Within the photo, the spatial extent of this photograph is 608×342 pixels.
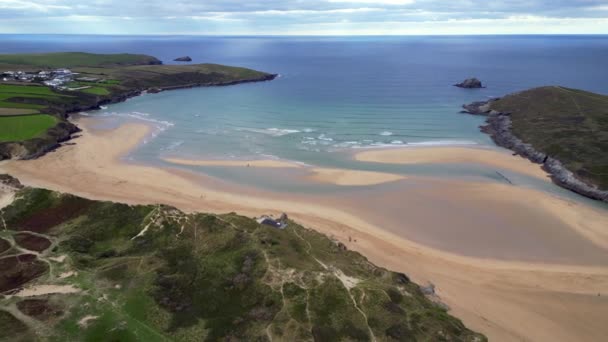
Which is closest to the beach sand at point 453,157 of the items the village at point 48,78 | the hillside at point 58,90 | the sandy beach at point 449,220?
the sandy beach at point 449,220

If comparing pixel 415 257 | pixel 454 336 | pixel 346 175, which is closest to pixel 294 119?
pixel 346 175

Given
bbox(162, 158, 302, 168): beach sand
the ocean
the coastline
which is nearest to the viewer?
bbox(162, 158, 302, 168): beach sand

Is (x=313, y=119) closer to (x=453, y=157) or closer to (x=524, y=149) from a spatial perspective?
(x=453, y=157)

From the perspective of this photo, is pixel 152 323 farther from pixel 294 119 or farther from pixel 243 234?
pixel 294 119

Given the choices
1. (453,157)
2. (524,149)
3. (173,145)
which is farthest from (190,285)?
(524,149)

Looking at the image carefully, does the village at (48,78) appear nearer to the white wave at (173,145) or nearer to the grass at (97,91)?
the grass at (97,91)

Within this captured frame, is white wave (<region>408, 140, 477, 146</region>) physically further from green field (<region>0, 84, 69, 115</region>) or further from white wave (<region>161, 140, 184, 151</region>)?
green field (<region>0, 84, 69, 115</region>)

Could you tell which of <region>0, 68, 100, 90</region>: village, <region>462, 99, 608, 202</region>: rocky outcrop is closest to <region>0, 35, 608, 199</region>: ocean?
<region>462, 99, 608, 202</region>: rocky outcrop
